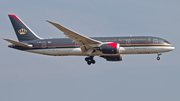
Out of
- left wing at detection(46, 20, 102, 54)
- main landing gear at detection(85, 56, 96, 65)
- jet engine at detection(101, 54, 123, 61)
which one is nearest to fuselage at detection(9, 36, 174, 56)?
left wing at detection(46, 20, 102, 54)

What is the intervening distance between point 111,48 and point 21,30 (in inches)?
685

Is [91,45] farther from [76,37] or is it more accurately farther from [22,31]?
[22,31]

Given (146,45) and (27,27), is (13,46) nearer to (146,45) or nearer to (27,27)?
(27,27)

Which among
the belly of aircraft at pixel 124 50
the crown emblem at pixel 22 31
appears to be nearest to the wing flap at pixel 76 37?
the belly of aircraft at pixel 124 50

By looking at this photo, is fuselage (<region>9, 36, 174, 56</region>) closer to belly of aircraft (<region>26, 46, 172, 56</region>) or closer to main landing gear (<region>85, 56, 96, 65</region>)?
belly of aircraft (<region>26, 46, 172, 56</region>)

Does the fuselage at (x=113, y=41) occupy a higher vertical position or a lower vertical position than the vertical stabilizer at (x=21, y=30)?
lower

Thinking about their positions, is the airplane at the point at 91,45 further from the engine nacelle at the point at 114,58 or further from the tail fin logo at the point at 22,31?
the engine nacelle at the point at 114,58

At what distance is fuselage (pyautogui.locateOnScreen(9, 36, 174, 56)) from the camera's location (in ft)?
165

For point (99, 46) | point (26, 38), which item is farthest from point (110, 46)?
point (26, 38)

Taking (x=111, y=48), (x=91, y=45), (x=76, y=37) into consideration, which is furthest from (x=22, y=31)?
(x=111, y=48)

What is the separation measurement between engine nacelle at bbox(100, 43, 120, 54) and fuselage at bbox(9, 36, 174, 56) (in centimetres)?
187

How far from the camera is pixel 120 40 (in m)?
50.5

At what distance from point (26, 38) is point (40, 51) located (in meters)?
4.11

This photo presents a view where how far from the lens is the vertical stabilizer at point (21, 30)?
5539 centimetres
